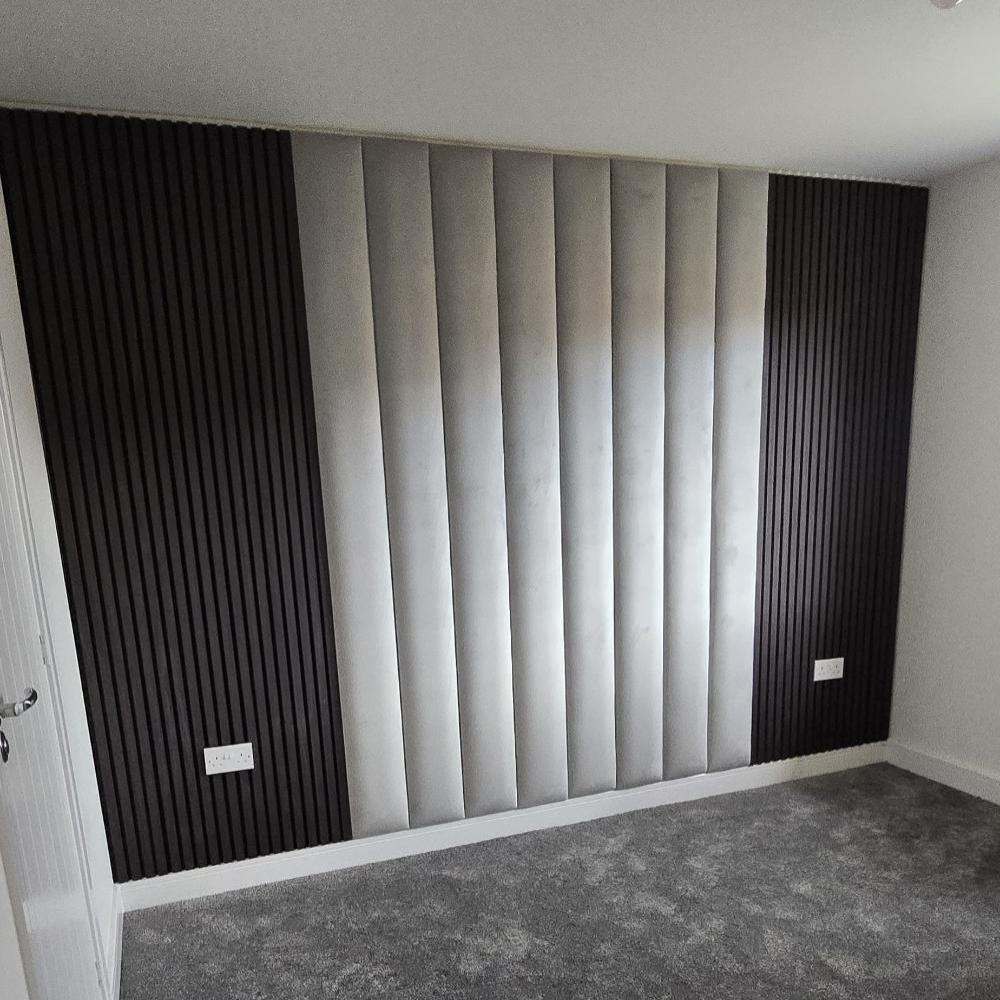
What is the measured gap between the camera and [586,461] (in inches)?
91.4

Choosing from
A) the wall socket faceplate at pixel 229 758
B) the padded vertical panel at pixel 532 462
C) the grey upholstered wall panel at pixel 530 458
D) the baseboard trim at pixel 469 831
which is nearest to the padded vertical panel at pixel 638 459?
the grey upholstered wall panel at pixel 530 458

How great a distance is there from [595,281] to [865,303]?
42.7 inches

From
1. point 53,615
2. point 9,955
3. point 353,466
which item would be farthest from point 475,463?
point 9,955

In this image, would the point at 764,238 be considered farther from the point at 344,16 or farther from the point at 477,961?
the point at 477,961

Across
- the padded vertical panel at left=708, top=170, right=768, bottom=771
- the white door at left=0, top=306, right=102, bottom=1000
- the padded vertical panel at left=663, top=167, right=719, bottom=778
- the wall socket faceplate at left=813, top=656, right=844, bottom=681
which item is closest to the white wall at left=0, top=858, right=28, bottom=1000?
the white door at left=0, top=306, right=102, bottom=1000

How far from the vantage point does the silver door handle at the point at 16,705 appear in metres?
1.08

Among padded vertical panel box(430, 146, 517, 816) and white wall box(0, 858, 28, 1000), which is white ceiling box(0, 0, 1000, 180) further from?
white wall box(0, 858, 28, 1000)

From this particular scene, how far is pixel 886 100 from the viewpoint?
6.00ft

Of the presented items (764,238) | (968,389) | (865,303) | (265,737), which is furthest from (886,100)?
(265,737)

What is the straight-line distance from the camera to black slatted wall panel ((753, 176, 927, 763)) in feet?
8.16

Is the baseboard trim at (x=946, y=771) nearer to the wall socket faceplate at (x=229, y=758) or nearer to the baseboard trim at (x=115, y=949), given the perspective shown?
the wall socket faceplate at (x=229, y=758)

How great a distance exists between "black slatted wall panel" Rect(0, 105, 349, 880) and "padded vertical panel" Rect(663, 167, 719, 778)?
119cm

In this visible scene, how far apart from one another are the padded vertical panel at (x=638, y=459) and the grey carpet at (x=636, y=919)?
35 cm

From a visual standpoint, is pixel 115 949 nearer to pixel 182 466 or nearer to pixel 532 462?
pixel 182 466
